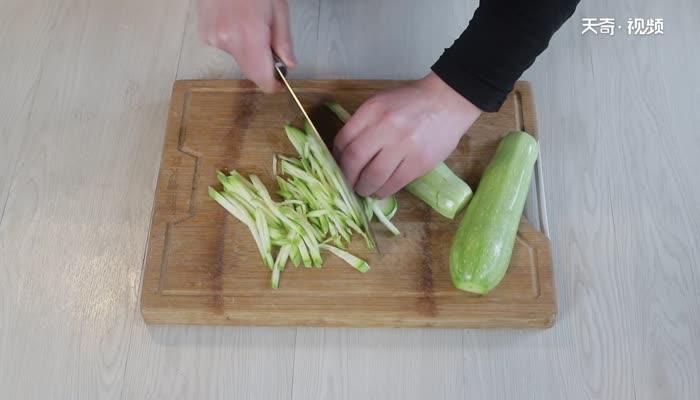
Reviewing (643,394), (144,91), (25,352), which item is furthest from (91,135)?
(643,394)

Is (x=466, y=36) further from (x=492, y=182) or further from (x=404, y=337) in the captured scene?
(x=404, y=337)

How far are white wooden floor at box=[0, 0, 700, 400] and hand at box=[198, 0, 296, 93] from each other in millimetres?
538

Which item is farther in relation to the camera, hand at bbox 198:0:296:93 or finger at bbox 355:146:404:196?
finger at bbox 355:146:404:196

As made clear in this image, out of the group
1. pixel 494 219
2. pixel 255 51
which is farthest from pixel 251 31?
pixel 494 219

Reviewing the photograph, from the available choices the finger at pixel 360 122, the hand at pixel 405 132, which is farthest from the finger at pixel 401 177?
the finger at pixel 360 122

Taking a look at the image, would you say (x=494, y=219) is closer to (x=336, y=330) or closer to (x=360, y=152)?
(x=360, y=152)

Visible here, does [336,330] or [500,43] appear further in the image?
[336,330]

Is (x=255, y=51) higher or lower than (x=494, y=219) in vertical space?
higher

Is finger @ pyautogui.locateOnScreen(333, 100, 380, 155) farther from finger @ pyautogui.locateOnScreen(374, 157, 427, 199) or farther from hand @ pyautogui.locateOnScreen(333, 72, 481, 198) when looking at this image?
finger @ pyautogui.locateOnScreen(374, 157, 427, 199)

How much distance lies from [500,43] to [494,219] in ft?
1.27

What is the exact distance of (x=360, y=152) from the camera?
150 cm

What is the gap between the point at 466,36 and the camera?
141 cm

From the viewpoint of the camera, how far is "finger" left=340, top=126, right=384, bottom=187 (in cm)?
149

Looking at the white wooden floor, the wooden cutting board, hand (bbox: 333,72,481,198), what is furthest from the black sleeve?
the white wooden floor
